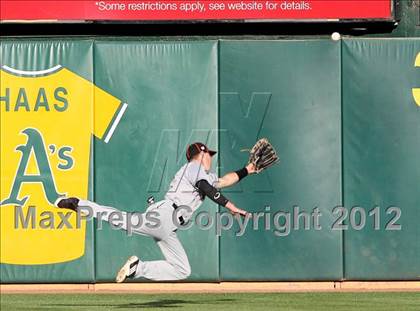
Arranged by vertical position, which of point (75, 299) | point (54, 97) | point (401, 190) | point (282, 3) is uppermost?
point (282, 3)

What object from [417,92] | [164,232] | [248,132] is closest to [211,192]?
[164,232]

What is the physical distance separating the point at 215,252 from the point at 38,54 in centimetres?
364

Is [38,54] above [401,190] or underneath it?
above

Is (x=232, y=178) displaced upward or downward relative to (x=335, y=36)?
downward

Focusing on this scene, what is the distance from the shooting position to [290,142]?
688 inches

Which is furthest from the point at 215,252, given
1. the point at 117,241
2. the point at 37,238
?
the point at 37,238

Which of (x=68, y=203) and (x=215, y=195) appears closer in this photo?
(x=215, y=195)

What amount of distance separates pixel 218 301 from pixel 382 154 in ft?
11.1

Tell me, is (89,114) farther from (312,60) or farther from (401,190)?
(401,190)

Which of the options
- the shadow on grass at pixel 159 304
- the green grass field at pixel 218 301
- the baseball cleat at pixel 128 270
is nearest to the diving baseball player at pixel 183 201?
the baseball cleat at pixel 128 270

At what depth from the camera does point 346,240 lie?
17.4 metres

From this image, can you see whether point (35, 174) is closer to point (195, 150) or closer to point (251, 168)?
point (195, 150)

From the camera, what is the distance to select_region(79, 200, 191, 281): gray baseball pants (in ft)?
56.6

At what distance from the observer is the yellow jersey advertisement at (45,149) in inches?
687
